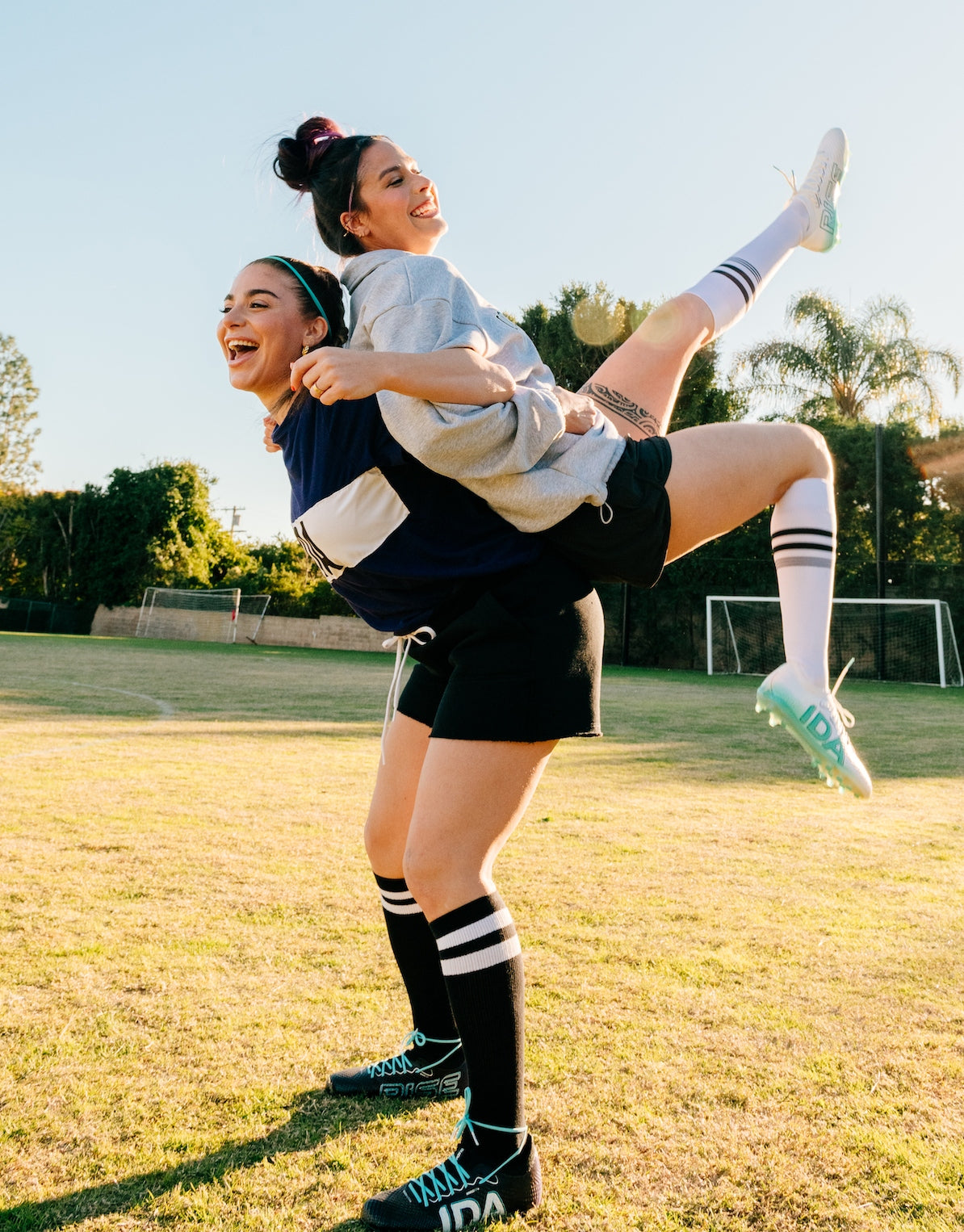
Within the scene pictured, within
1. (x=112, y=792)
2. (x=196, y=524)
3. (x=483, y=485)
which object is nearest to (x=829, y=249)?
(x=483, y=485)

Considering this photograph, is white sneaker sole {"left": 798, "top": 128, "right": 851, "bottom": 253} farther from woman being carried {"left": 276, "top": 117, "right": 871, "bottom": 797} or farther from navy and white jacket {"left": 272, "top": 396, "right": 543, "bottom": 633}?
navy and white jacket {"left": 272, "top": 396, "right": 543, "bottom": 633}

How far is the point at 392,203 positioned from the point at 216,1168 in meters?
2.02

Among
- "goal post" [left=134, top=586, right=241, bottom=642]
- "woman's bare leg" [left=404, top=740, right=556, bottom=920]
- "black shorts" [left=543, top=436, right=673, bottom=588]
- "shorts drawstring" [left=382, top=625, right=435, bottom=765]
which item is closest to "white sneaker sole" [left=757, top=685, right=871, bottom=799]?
"black shorts" [left=543, top=436, right=673, bottom=588]

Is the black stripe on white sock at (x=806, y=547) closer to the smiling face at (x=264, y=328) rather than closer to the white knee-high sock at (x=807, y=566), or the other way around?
the white knee-high sock at (x=807, y=566)

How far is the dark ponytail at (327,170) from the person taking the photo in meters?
2.17

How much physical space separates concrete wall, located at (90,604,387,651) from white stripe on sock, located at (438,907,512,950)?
3024 centimetres

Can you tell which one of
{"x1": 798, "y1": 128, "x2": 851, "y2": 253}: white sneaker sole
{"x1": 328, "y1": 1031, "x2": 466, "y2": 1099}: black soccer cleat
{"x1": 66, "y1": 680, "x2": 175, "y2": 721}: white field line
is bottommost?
{"x1": 66, "y1": 680, "x2": 175, "y2": 721}: white field line

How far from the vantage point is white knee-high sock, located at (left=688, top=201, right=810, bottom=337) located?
2504mm

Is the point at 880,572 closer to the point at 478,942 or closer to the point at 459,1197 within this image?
Result: the point at 478,942

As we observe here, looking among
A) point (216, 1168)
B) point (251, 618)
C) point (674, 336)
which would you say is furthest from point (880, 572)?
point (251, 618)

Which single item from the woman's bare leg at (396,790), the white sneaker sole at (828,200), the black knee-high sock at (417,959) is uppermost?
the white sneaker sole at (828,200)

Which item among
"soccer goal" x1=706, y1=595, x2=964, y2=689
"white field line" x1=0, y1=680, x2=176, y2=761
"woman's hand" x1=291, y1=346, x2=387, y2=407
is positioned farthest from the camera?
"soccer goal" x1=706, y1=595, x2=964, y2=689

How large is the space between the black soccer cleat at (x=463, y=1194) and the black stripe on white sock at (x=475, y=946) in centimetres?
29

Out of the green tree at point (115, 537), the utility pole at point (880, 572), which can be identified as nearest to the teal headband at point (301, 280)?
the utility pole at point (880, 572)
